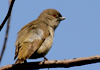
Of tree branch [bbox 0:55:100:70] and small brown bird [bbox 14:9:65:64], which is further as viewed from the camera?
small brown bird [bbox 14:9:65:64]

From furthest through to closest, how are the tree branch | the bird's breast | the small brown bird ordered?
the bird's breast → the small brown bird → the tree branch

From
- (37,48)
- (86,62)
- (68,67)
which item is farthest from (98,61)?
(37,48)

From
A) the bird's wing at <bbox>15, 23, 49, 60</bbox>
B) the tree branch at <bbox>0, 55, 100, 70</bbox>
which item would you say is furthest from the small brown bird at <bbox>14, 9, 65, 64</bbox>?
the tree branch at <bbox>0, 55, 100, 70</bbox>

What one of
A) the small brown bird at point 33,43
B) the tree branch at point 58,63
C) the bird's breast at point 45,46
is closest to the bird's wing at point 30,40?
the small brown bird at point 33,43

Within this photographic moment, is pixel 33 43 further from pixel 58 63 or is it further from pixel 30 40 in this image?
pixel 58 63

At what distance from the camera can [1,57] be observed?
347 cm

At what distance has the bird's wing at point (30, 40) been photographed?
17.9 ft

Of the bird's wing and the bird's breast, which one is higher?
the bird's wing

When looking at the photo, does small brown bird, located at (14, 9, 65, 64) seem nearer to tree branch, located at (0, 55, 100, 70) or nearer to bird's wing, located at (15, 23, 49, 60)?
bird's wing, located at (15, 23, 49, 60)

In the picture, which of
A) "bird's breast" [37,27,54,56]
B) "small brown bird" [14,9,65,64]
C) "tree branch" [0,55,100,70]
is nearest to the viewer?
"tree branch" [0,55,100,70]

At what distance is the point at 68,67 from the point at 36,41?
1.90 metres

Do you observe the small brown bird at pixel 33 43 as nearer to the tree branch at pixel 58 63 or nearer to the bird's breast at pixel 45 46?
the bird's breast at pixel 45 46

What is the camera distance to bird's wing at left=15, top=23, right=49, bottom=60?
5.45m

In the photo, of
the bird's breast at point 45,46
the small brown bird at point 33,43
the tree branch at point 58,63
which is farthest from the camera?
the bird's breast at point 45,46
